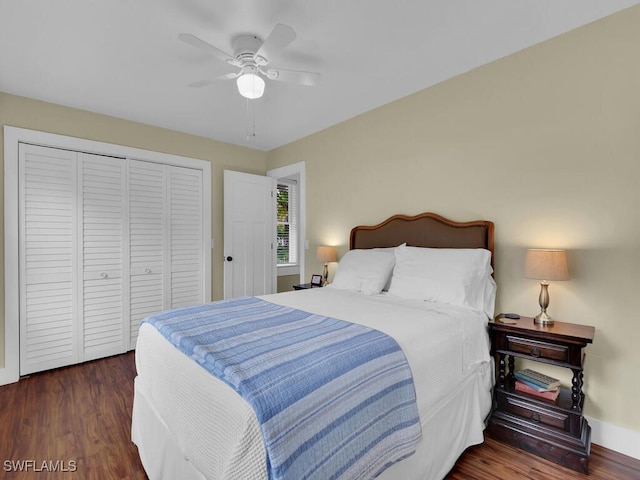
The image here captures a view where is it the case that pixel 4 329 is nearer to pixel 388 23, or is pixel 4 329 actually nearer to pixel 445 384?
pixel 445 384

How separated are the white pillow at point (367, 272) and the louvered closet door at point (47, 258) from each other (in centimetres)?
263

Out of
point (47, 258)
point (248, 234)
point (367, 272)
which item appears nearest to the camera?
point (367, 272)

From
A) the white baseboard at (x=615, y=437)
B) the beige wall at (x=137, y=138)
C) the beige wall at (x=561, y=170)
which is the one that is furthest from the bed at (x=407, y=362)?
the beige wall at (x=137, y=138)

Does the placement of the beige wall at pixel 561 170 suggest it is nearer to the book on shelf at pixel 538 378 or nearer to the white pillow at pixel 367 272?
the book on shelf at pixel 538 378

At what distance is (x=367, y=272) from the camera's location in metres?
2.68

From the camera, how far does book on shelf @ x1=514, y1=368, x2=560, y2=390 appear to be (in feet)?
6.20

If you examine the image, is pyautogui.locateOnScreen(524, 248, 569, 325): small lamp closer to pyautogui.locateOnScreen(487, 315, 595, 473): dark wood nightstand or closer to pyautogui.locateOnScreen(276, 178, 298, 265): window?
pyautogui.locateOnScreen(487, 315, 595, 473): dark wood nightstand

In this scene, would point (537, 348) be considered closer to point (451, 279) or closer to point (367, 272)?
point (451, 279)

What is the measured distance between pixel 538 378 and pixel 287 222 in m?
4.21

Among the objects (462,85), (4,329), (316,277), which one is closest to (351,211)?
(316,277)

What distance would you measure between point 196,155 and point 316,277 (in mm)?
2160

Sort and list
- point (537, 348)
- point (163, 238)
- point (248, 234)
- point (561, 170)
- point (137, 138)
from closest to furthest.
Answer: point (537, 348) < point (561, 170) < point (137, 138) < point (163, 238) < point (248, 234)

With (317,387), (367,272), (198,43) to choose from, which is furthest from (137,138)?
(317,387)

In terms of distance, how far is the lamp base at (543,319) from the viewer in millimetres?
1911
